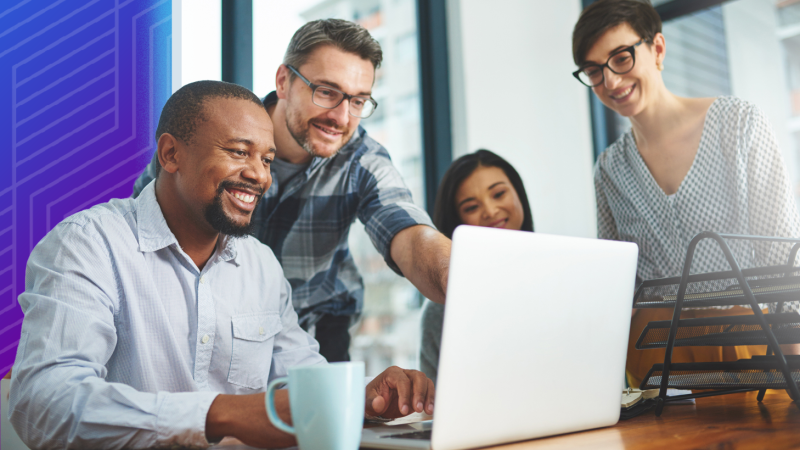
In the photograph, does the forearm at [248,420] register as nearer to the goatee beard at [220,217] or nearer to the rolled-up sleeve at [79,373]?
the rolled-up sleeve at [79,373]

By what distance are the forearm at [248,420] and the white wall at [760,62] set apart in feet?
8.68

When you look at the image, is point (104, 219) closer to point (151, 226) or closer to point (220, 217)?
point (151, 226)

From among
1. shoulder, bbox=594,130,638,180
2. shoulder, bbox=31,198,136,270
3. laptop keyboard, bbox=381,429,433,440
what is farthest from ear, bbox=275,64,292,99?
laptop keyboard, bbox=381,429,433,440

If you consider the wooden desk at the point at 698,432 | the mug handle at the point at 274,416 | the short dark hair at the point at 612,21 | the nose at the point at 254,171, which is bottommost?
the wooden desk at the point at 698,432

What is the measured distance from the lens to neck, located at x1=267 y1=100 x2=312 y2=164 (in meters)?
1.71

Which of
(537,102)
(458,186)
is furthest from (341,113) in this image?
(537,102)

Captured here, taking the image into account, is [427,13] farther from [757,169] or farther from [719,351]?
[719,351]

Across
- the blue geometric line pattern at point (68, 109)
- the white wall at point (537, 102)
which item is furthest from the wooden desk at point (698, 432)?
the white wall at point (537, 102)

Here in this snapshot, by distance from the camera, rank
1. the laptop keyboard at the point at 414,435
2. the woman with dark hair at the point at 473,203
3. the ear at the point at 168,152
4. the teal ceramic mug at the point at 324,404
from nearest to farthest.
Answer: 1. the teal ceramic mug at the point at 324,404
2. the laptop keyboard at the point at 414,435
3. the ear at the point at 168,152
4. the woman with dark hair at the point at 473,203

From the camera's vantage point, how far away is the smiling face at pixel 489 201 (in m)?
1.99

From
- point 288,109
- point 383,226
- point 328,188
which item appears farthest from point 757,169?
point 288,109

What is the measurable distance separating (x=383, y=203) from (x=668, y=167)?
31.7 inches

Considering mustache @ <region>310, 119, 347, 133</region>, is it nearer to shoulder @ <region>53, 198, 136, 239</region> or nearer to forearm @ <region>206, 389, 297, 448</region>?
Answer: shoulder @ <region>53, 198, 136, 239</region>

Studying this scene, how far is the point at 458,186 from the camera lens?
207 cm
